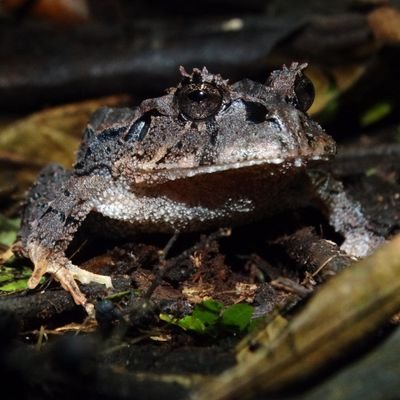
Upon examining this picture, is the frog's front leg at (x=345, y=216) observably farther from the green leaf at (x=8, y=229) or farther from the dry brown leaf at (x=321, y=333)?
the green leaf at (x=8, y=229)

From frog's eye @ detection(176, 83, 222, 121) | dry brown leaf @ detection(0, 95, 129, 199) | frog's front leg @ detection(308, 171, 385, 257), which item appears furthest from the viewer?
dry brown leaf @ detection(0, 95, 129, 199)

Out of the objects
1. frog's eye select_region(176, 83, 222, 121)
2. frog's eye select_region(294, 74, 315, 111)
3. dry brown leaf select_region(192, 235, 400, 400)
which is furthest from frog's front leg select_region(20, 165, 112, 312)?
dry brown leaf select_region(192, 235, 400, 400)

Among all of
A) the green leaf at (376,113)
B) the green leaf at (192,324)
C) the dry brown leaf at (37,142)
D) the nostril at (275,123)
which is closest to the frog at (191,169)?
the nostril at (275,123)

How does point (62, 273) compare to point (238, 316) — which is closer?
point (238, 316)

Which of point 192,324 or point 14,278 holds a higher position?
point 14,278

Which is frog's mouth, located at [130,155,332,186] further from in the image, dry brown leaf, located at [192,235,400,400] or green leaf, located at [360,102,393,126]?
green leaf, located at [360,102,393,126]

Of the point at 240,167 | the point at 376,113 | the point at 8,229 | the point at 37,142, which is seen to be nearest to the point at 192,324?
the point at 240,167

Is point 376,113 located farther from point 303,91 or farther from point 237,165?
point 237,165
